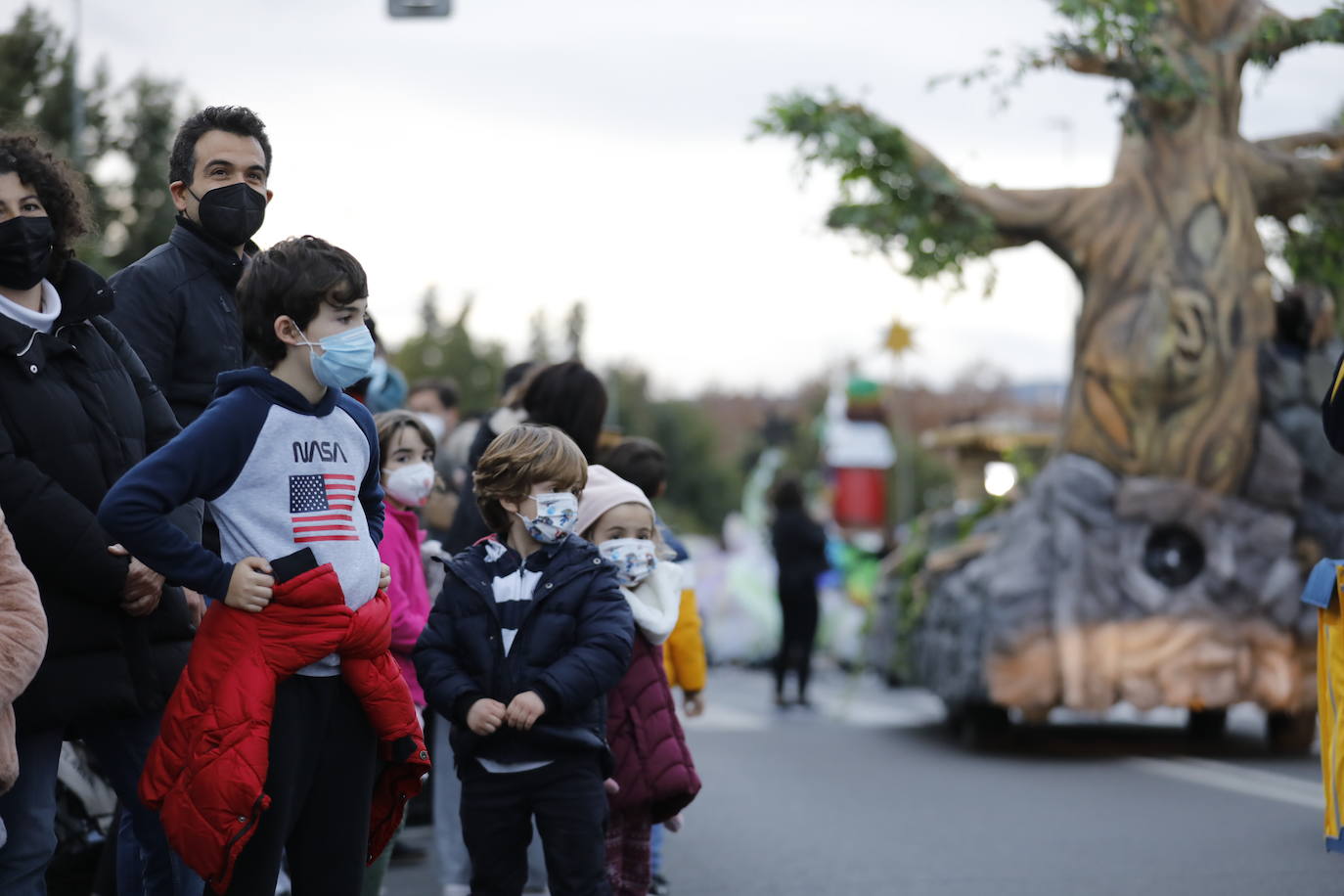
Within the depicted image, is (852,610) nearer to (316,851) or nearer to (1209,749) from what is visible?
(1209,749)

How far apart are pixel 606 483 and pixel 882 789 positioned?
4.64m

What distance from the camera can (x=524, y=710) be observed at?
14.6 ft

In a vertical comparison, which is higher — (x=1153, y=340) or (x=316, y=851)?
(x=1153, y=340)

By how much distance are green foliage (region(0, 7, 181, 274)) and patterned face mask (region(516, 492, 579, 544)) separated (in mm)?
13237

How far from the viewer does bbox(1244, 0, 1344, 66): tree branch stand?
11.1 m

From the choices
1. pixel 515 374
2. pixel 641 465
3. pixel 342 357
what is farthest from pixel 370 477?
pixel 515 374

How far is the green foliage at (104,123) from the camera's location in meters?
16.8

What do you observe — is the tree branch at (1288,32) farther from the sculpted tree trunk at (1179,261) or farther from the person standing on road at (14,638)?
the person standing on road at (14,638)

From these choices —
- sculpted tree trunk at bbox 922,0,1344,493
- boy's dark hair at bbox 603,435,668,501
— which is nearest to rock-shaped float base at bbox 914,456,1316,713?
sculpted tree trunk at bbox 922,0,1344,493

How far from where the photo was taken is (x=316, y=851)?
3945 mm

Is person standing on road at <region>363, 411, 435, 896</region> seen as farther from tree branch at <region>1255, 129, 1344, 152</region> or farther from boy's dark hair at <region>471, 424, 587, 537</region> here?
tree branch at <region>1255, 129, 1344, 152</region>

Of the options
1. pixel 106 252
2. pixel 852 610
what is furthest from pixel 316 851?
pixel 106 252

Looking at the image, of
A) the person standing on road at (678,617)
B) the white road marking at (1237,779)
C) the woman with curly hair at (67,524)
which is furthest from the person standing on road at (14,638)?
the white road marking at (1237,779)

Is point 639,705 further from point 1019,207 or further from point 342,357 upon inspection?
point 1019,207
